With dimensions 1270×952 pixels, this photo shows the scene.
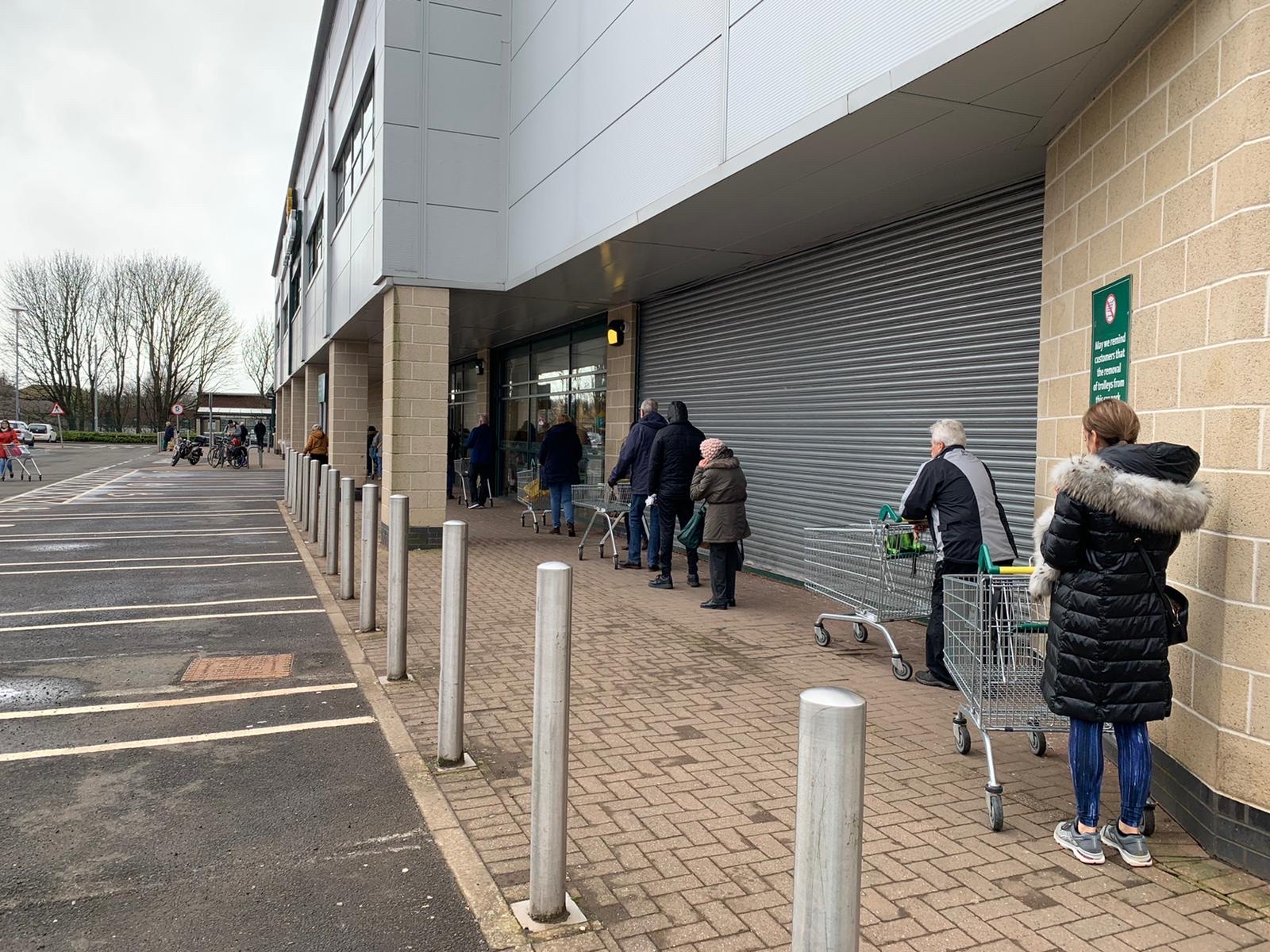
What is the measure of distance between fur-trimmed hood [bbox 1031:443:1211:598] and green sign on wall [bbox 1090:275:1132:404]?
1.30m

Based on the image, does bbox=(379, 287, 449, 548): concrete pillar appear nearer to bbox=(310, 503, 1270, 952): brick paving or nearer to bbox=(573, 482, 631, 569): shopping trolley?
bbox=(573, 482, 631, 569): shopping trolley

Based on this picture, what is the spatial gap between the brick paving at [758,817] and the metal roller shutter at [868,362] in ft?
6.75

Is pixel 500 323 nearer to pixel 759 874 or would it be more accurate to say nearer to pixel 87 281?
pixel 759 874

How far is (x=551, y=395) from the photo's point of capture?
56.9 ft

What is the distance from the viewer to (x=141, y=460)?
3981 centimetres

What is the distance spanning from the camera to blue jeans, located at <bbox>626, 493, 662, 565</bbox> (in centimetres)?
1037

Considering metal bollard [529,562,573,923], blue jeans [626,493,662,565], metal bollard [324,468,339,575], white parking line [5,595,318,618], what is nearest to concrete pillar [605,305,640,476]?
blue jeans [626,493,662,565]

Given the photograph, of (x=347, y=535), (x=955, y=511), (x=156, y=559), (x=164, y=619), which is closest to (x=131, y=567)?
(x=156, y=559)

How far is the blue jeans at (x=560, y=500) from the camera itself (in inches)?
536

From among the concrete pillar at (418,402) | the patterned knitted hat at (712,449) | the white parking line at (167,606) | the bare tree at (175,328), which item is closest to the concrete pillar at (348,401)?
the concrete pillar at (418,402)

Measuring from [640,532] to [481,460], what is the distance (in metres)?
7.92

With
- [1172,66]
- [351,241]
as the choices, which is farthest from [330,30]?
[1172,66]

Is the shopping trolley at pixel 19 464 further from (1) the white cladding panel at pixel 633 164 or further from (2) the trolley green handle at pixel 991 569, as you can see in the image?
(2) the trolley green handle at pixel 991 569

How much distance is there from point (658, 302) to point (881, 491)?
5.49 meters
